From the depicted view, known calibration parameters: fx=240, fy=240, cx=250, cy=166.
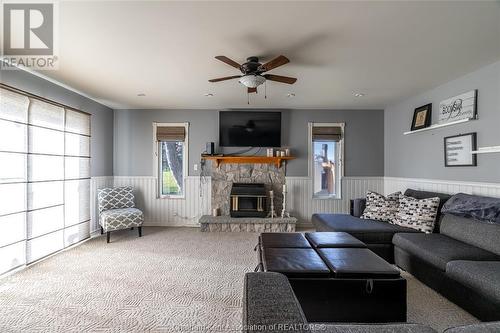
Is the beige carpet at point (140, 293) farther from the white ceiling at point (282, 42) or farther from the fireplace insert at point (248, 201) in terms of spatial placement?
the white ceiling at point (282, 42)

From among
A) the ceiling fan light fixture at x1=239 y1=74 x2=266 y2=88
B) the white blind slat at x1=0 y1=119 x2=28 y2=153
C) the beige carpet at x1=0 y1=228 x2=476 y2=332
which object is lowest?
the beige carpet at x1=0 y1=228 x2=476 y2=332

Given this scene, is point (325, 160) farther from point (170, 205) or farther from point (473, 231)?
point (170, 205)

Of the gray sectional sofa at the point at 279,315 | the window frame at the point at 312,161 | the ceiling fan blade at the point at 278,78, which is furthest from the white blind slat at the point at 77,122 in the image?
the window frame at the point at 312,161

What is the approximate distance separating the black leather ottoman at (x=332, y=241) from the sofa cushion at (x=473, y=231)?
1073mm

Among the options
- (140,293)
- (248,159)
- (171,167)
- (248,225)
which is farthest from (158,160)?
(140,293)

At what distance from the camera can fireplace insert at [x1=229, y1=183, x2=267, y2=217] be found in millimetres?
4789

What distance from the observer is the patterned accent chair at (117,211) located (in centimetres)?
398

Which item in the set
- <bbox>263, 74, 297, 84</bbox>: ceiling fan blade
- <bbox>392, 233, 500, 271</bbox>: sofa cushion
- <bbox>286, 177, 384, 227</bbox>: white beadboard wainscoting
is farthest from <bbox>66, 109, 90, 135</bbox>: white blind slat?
<bbox>392, 233, 500, 271</bbox>: sofa cushion

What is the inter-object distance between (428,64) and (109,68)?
12.7 feet

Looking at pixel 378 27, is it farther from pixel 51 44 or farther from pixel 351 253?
pixel 51 44

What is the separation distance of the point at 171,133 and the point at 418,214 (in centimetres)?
453

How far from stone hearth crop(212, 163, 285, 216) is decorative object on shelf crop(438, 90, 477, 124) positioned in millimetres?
2784

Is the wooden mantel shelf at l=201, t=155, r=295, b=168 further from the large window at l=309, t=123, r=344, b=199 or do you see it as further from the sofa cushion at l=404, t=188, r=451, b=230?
the sofa cushion at l=404, t=188, r=451, b=230

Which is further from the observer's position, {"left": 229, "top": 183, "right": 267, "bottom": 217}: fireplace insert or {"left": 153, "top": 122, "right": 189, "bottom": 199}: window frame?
{"left": 153, "top": 122, "right": 189, "bottom": 199}: window frame
